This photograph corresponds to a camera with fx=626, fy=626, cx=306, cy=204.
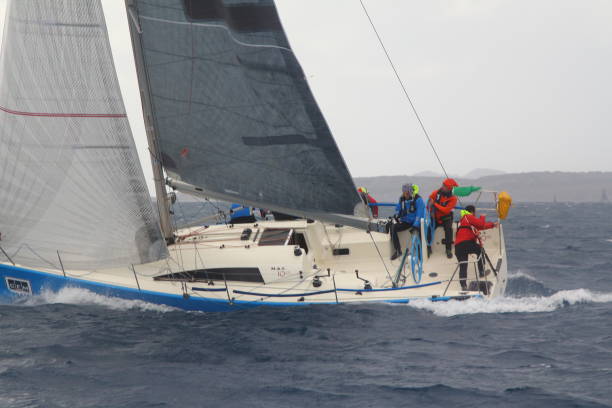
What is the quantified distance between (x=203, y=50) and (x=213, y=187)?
1.74 metres

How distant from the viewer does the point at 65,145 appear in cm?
754

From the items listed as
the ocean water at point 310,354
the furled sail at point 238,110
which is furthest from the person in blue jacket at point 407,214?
the ocean water at point 310,354

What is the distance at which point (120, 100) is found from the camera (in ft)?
25.1

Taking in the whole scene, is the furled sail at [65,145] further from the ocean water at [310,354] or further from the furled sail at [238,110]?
the ocean water at [310,354]

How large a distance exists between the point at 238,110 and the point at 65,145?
214cm

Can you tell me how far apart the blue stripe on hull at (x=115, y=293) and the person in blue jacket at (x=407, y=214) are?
5.94 feet

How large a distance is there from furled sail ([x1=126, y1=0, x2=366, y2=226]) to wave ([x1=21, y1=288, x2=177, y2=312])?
1595 millimetres

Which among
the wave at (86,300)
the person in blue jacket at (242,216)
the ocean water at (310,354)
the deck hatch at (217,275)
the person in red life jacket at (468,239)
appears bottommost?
the ocean water at (310,354)

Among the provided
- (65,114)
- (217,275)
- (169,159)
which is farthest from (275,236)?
(65,114)

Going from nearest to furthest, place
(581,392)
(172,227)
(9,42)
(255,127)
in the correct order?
(581,392)
(9,42)
(255,127)
(172,227)

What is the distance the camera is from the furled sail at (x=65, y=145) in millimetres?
7422

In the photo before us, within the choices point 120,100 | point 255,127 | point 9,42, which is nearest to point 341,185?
point 255,127

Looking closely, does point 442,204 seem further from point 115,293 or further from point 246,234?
point 115,293

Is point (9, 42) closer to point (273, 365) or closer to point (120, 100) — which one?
point (120, 100)
